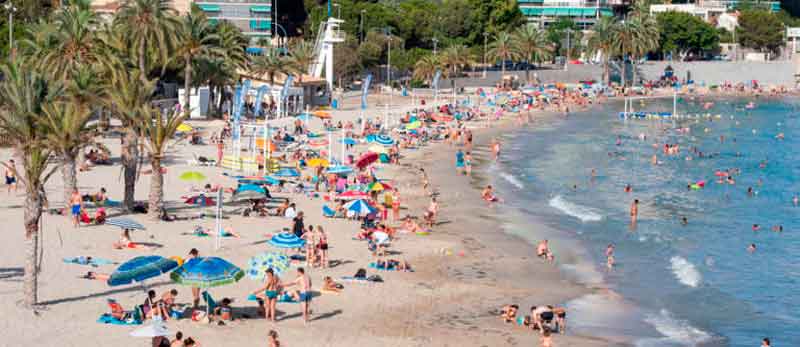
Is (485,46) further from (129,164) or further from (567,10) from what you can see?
(129,164)

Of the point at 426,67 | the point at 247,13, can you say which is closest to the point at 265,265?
the point at 426,67

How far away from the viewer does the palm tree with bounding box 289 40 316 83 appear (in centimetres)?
8081

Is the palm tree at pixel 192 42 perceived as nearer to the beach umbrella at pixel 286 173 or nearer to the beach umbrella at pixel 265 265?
the beach umbrella at pixel 286 173

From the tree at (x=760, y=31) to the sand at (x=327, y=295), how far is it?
425ft

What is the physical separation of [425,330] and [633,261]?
1199 centimetres

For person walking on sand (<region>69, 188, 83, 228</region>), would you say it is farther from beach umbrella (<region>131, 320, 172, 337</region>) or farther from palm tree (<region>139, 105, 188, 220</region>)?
beach umbrella (<region>131, 320, 172, 337</region>)

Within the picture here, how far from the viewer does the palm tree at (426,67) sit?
11294 centimetres

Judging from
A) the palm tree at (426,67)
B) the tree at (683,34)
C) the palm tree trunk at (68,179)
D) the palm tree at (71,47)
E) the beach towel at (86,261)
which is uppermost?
the tree at (683,34)

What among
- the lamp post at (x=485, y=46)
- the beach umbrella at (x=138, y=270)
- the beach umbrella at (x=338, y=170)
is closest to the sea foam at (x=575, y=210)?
the beach umbrella at (x=338, y=170)

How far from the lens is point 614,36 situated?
13125 centimetres

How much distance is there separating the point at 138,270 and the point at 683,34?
138305 mm

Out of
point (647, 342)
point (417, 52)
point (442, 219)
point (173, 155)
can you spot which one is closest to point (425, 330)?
point (647, 342)

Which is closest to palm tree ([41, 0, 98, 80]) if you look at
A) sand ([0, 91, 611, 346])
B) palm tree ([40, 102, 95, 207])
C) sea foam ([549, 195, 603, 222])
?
sand ([0, 91, 611, 346])

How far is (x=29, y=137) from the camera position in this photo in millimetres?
26203
